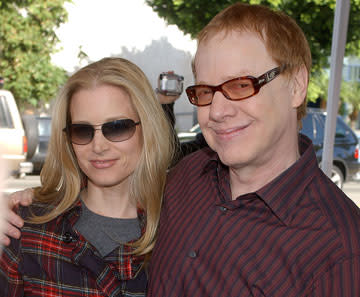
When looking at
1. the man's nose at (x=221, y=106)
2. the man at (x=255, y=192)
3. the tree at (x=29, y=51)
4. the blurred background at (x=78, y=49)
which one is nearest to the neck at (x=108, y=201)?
the man at (x=255, y=192)

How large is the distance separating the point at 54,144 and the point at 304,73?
1021 mm

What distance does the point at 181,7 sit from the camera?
8.05m

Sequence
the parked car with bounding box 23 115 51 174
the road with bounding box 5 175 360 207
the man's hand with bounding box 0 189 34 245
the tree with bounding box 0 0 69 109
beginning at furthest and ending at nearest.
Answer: the tree with bounding box 0 0 69 109, the parked car with bounding box 23 115 51 174, the road with bounding box 5 175 360 207, the man's hand with bounding box 0 189 34 245

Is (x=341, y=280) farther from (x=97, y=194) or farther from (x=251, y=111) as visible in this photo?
(x=97, y=194)

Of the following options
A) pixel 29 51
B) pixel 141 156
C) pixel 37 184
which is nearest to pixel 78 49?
pixel 29 51

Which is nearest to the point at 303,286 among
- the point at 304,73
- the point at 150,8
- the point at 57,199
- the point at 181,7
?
the point at 304,73

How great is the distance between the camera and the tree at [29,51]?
10.5 meters

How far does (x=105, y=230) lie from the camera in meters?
1.72

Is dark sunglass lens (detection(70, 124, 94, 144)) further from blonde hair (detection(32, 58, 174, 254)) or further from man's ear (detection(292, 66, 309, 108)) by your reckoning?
man's ear (detection(292, 66, 309, 108))

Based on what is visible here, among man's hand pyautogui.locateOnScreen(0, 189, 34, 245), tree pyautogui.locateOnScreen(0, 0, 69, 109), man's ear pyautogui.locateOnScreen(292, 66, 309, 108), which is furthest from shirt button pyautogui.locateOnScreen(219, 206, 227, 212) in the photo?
tree pyautogui.locateOnScreen(0, 0, 69, 109)

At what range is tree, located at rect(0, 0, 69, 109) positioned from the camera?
1053 cm

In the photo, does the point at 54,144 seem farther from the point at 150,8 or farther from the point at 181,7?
the point at 150,8

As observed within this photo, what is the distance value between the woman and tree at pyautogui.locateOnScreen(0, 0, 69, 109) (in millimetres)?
9341

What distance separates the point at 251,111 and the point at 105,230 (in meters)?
0.71
